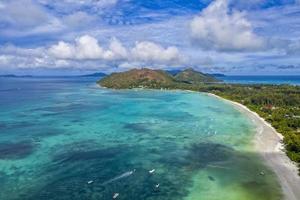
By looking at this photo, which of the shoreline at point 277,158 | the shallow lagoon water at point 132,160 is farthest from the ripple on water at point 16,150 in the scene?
the shoreline at point 277,158

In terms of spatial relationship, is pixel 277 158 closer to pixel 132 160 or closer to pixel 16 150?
pixel 132 160

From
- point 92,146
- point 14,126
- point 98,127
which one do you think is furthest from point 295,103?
point 14,126

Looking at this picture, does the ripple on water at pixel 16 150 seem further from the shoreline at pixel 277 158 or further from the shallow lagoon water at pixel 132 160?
the shoreline at pixel 277 158

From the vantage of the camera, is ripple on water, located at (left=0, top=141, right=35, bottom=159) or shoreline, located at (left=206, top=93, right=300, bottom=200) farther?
ripple on water, located at (left=0, top=141, right=35, bottom=159)

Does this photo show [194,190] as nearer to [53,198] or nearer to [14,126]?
[53,198]

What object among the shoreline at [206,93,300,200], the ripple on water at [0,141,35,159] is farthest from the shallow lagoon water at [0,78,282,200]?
the shoreline at [206,93,300,200]

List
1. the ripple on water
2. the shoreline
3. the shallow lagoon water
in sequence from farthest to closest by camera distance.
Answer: the ripple on water < the shoreline < the shallow lagoon water

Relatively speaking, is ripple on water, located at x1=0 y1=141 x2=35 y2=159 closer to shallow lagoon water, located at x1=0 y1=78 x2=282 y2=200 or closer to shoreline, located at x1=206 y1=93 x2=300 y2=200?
shallow lagoon water, located at x1=0 y1=78 x2=282 y2=200
